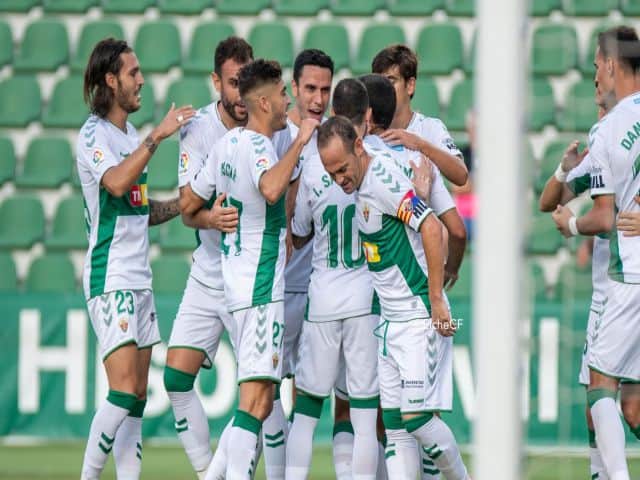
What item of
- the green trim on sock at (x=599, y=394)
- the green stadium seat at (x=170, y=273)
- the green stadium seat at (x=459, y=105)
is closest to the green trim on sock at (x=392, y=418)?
the green trim on sock at (x=599, y=394)

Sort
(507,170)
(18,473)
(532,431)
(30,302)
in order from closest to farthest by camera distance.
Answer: (507,170), (532,431), (18,473), (30,302)

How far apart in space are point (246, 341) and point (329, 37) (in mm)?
6173

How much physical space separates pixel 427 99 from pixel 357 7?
4.95 feet

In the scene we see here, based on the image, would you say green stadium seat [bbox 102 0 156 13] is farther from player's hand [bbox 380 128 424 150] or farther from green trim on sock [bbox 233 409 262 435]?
green trim on sock [bbox 233 409 262 435]

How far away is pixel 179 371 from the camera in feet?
20.0

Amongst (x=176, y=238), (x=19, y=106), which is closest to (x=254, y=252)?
(x=176, y=238)

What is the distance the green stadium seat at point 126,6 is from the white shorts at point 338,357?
6.72 metres

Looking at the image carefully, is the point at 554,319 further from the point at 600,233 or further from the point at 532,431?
the point at 600,233

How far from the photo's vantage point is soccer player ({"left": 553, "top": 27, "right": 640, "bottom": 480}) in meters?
5.52

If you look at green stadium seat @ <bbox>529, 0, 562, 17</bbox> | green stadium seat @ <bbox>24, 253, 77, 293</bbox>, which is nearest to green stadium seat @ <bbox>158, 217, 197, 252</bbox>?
green stadium seat @ <bbox>24, 253, 77, 293</bbox>

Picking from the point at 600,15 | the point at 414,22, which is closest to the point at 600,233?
the point at 600,15

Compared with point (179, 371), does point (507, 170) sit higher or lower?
higher

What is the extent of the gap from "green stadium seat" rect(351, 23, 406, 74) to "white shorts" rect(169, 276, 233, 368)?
5411mm

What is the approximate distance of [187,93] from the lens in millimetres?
10844
